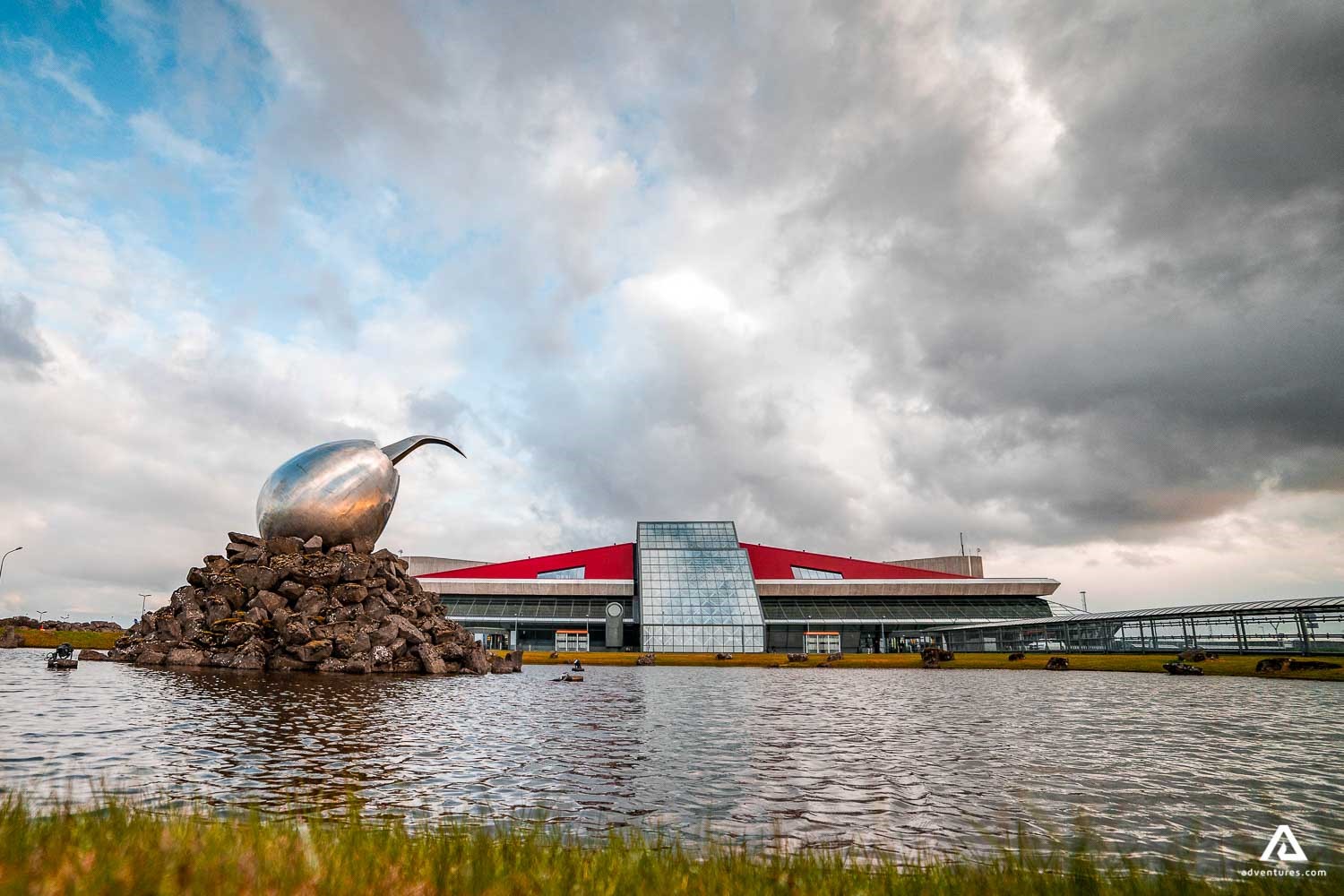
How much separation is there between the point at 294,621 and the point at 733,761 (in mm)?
28608

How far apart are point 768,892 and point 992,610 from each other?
101 metres

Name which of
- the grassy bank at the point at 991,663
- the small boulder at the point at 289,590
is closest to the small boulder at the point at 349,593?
the small boulder at the point at 289,590

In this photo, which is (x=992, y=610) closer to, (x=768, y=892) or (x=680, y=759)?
(x=680, y=759)

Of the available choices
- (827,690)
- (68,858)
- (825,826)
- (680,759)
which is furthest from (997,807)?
(827,690)

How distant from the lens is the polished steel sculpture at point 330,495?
128ft

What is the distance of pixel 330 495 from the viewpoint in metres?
39.3

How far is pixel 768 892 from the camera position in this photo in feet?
16.5

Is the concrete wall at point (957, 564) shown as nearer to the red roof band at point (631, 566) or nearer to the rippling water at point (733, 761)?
the red roof band at point (631, 566)

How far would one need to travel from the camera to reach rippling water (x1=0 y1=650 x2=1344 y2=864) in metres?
8.88

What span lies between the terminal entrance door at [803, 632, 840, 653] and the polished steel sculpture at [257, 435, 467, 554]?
61061 millimetres

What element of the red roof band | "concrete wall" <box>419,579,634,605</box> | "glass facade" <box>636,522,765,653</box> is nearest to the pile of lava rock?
"glass facade" <box>636,522,765,653</box>

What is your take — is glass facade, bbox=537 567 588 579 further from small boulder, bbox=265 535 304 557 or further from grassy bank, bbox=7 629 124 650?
small boulder, bbox=265 535 304 557

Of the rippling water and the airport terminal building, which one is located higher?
the airport terminal building
